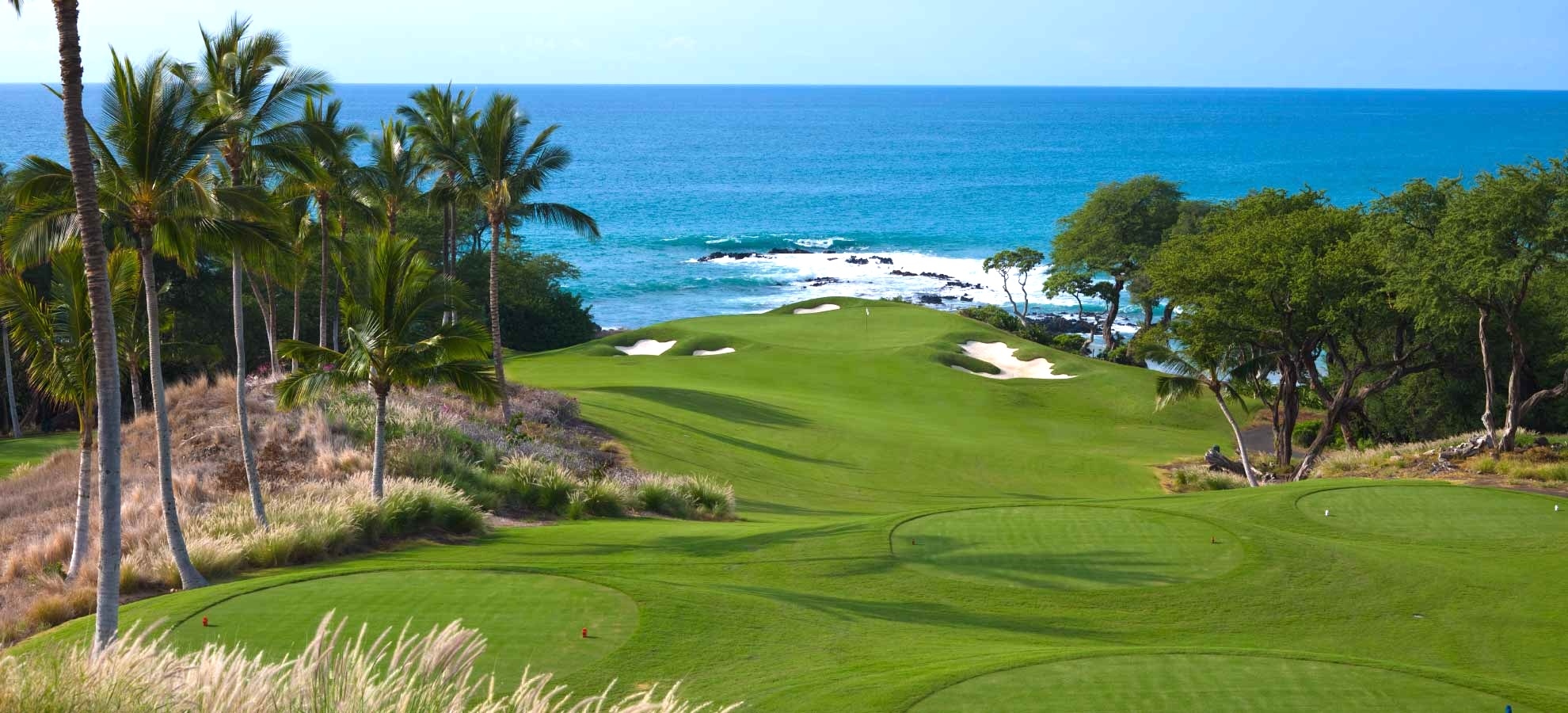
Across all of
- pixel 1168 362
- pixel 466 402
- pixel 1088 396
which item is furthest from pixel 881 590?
pixel 1088 396

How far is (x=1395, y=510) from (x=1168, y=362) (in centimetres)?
1297

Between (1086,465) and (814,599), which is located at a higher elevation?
(814,599)

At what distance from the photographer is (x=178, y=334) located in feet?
120

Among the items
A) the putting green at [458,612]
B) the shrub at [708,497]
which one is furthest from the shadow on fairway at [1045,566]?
the shrub at [708,497]

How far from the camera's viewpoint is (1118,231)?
58.3 metres

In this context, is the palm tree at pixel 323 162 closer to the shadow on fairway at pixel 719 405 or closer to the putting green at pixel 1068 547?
the shadow on fairway at pixel 719 405

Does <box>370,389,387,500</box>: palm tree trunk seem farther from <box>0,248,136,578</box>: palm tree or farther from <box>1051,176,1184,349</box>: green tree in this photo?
<box>1051,176,1184,349</box>: green tree

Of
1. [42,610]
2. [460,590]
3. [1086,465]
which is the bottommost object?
[1086,465]

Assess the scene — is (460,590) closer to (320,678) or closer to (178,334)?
(320,678)

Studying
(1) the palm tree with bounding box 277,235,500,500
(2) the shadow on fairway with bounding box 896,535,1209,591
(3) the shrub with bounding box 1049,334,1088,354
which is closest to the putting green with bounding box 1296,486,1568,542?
(2) the shadow on fairway with bounding box 896,535,1209,591

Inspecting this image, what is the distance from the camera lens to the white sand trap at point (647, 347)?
142ft

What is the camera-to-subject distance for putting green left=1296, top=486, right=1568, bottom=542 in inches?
598

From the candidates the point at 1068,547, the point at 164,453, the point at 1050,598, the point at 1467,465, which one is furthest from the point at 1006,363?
the point at 164,453

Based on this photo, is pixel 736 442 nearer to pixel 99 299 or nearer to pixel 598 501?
pixel 598 501
